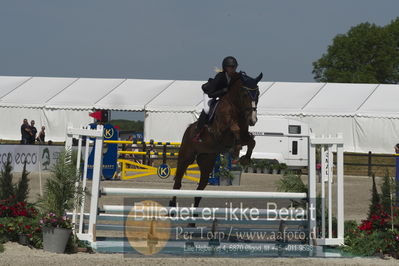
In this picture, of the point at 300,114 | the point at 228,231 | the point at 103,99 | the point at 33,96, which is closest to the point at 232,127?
the point at 228,231

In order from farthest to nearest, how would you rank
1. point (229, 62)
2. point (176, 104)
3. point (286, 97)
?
point (176, 104), point (286, 97), point (229, 62)

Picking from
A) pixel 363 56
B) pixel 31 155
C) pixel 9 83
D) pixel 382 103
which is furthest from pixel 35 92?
pixel 363 56

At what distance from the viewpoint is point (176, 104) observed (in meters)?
26.4

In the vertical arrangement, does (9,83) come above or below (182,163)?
above

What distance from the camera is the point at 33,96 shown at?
27.9 metres

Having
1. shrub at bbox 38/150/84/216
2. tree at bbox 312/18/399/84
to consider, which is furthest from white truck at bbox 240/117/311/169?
tree at bbox 312/18/399/84

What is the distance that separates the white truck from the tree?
32.8 metres

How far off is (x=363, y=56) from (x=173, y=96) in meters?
35.3

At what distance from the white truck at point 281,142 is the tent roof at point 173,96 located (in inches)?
44.7

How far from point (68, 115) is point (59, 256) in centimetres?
2140

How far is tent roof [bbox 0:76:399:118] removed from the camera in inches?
1001

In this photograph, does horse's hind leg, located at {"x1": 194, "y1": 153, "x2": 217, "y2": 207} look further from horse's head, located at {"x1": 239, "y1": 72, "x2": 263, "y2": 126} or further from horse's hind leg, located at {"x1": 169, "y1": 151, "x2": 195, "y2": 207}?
horse's head, located at {"x1": 239, "y1": 72, "x2": 263, "y2": 126}

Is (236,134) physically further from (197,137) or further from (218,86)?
(197,137)

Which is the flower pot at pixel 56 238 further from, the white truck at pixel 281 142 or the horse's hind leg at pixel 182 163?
the white truck at pixel 281 142
